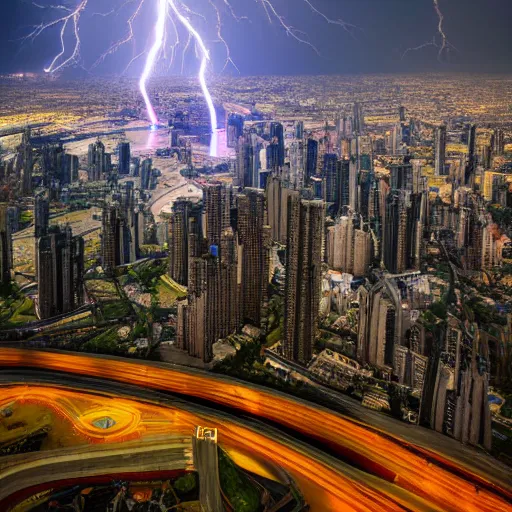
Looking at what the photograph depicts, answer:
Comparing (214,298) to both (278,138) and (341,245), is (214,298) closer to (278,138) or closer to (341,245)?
(341,245)

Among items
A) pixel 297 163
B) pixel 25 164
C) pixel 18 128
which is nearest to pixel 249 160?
pixel 297 163

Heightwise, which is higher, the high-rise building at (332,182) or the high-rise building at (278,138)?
the high-rise building at (278,138)

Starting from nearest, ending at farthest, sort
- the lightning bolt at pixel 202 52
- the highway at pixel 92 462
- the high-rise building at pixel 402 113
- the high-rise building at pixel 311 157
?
the highway at pixel 92 462 → the high-rise building at pixel 402 113 → the high-rise building at pixel 311 157 → the lightning bolt at pixel 202 52

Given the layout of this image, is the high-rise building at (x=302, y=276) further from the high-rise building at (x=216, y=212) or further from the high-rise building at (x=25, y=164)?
the high-rise building at (x=25, y=164)

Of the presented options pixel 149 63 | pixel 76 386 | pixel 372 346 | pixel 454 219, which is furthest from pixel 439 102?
pixel 76 386

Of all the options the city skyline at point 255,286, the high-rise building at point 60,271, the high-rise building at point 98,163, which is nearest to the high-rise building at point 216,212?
Answer: the city skyline at point 255,286

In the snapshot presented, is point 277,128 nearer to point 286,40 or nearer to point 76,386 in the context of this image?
point 286,40
